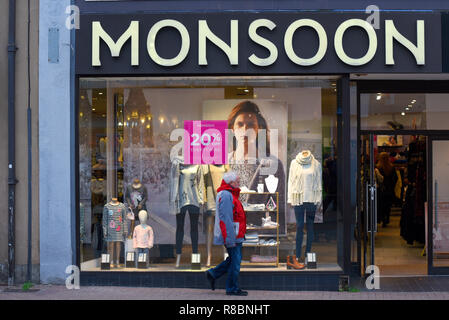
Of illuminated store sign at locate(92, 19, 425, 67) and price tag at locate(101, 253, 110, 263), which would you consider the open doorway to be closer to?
illuminated store sign at locate(92, 19, 425, 67)

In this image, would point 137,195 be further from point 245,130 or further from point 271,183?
point 271,183

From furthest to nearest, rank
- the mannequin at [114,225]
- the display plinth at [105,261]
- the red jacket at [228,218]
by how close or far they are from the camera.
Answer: the mannequin at [114,225] < the display plinth at [105,261] < the red jacket at [228,218]

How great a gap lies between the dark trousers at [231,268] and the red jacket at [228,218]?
16cm

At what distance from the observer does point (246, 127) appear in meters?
10.0

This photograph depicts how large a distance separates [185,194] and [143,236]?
997mm

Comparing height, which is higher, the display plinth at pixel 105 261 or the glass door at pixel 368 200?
the glass door at pixel 368 200

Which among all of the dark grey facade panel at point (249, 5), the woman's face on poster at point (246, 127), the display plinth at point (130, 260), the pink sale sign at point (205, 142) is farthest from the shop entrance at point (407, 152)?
the display plinth at point (130, 260)

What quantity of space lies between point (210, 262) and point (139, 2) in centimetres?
433

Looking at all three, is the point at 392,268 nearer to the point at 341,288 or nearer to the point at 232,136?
the point at 341,288

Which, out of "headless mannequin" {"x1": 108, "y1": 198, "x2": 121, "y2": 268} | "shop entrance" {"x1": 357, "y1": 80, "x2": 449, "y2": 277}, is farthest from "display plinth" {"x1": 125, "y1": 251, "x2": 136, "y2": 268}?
"shop entrance" {"x1": 357, "y1": 80, "x2": 449, "y2": 277}

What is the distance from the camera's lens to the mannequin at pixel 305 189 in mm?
9852

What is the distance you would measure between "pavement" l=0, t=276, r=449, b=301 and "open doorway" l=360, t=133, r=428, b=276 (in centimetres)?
95

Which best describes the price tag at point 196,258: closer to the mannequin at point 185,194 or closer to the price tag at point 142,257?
the mannequin at point 185,194

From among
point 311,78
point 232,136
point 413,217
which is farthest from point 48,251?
point 413,217
